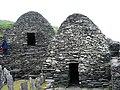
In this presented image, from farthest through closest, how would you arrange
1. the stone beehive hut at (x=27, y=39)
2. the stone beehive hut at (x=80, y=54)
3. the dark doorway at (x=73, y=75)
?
1. the stone beehive hut at (x=27, y=39)
2. the dark doorway at (x=73, y=75)
3. the stone beehive hut at (x=80, y=54)

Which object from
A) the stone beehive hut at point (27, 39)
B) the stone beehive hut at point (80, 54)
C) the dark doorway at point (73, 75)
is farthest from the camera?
the stone beehive hut at point (27, 39)

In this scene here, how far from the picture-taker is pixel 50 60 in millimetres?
15117

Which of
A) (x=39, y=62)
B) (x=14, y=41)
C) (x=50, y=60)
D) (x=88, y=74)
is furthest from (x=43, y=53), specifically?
(x=88, y=74)

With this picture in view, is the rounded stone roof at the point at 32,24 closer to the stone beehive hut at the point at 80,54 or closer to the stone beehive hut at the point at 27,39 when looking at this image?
the stone beehive hut at the point at 27,39

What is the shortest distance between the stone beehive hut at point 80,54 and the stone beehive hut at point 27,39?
9.89 feet

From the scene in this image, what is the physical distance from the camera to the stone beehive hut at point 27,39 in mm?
18344

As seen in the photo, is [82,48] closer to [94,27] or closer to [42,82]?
[94,27]

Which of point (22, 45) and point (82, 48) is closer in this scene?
point (82, 48)

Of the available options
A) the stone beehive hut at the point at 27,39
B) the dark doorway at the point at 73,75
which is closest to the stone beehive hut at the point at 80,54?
the dark doorway at the point at 73,75

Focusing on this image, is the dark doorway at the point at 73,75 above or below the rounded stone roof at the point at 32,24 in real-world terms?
below

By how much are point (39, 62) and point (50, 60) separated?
10.4 ft

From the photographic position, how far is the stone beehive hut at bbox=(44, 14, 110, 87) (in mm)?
14363

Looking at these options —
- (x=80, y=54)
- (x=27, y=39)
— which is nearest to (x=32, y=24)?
(x=27, y=39)

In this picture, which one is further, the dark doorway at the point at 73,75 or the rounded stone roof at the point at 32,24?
the rounded stone roof at the point at 32,24
